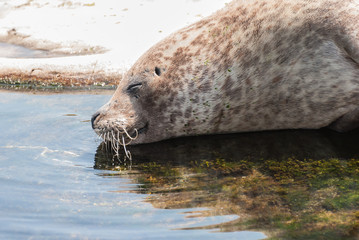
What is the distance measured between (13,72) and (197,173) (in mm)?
5162

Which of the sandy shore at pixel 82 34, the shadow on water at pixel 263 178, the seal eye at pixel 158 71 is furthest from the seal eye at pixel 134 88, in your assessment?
the sandy shore at pixel 82 34

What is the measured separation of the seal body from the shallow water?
54cm

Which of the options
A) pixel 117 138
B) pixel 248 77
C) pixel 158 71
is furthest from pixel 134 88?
pixel 248 77

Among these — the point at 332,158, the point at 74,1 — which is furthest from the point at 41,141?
the point at 74,1

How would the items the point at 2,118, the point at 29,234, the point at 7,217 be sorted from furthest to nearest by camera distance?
the point at 2,118 < the point at 7,217 < the point at 29,234

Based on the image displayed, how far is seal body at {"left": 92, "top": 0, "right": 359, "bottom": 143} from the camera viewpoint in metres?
4.51

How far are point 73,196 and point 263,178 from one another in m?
1.33

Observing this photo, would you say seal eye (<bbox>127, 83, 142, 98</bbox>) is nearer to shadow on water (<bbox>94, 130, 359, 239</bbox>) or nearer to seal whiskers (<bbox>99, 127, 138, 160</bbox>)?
seal whiskers (<bbox>99, 127, 138, 160</bbox>)

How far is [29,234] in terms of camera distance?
8.66 ft

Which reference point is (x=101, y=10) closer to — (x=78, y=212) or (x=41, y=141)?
(x=41, y=141)


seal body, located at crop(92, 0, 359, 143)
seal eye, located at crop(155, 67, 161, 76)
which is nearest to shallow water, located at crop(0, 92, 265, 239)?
seal body, located at crop(92, 0, 359, 143)

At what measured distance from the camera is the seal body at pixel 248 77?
451 cm

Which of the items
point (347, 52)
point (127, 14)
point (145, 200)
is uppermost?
point (127, 14)

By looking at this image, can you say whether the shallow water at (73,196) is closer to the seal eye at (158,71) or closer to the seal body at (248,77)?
the seal body at (248,77)
